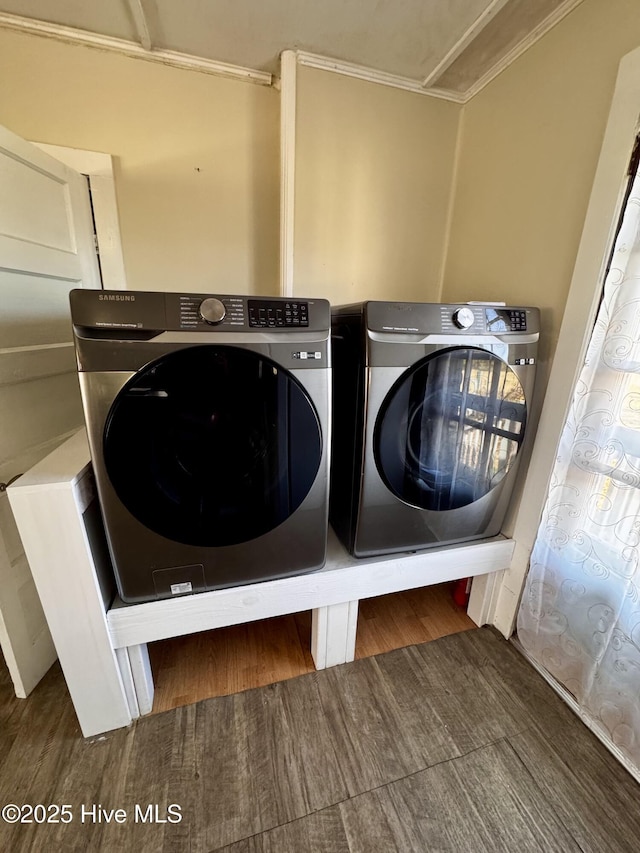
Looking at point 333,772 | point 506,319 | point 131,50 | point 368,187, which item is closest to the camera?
point 333,772

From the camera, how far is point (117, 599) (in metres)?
1.04

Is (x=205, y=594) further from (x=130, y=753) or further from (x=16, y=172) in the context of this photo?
(x=16, y=172)

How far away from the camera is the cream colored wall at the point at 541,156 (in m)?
1.06

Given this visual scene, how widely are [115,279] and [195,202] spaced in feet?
1.58

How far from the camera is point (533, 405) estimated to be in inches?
49.5

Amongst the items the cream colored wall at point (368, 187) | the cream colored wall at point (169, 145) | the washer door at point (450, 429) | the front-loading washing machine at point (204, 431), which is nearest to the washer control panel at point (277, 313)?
the front-loading washing machine at point (204, 431)

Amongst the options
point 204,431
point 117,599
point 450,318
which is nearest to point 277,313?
point 204,431

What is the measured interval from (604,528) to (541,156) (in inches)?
48.6

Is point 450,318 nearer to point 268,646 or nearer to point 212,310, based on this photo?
point 212,310

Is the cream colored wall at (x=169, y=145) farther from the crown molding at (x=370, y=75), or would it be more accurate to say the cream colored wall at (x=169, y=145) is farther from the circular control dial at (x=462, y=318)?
the circular control dial at (x=462, y=318)

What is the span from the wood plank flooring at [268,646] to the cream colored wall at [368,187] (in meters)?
1.44

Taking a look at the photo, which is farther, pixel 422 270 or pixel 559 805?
pixel 422 270

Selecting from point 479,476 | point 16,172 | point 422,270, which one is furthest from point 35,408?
→ point 422,270

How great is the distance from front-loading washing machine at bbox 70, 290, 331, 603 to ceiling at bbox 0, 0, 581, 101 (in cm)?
109
